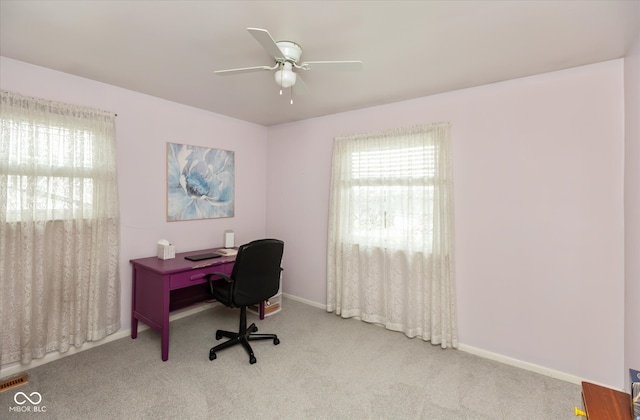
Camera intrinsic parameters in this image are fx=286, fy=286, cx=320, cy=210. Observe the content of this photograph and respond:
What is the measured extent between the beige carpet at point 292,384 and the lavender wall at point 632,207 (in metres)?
0.57

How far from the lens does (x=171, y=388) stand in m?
2.13

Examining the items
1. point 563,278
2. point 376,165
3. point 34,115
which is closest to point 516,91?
point 376,165

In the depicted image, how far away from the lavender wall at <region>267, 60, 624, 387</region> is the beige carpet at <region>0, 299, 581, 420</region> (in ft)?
1.16

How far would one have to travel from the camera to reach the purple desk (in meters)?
2.52

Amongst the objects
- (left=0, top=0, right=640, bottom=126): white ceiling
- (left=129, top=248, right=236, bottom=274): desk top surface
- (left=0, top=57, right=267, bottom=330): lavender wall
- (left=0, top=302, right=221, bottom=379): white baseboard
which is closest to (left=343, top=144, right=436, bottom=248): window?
(left=0, top=0, right=640, bottom=126): white ceiling

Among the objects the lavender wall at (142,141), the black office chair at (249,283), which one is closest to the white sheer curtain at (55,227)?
the lavender wall at (142,141)

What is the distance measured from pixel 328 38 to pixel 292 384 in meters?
2.52

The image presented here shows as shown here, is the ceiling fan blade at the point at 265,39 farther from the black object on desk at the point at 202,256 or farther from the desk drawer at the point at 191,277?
the black object on desk at the point at 202,256

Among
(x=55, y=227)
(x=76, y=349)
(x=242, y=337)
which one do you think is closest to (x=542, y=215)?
(x=242, y=337)

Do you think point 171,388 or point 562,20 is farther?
point 171,388

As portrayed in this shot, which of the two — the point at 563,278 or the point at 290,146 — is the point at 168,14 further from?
the point at 563,278

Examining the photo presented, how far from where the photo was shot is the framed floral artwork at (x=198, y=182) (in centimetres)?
326

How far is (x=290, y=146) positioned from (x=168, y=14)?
8.03 ft

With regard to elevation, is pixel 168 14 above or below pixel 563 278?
above
